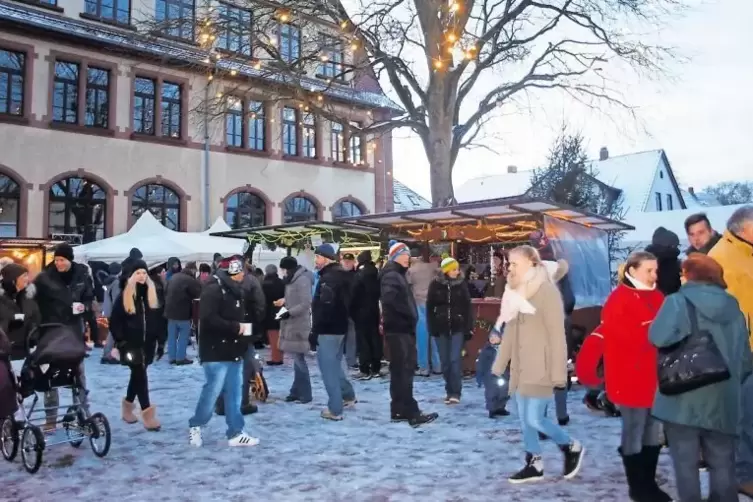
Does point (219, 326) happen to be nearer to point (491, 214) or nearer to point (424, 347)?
point (424, 347)

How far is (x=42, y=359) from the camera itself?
17.6ft

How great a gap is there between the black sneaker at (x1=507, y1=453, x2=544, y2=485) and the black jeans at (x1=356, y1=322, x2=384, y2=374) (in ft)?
17.5

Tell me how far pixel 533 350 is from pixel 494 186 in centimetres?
4528

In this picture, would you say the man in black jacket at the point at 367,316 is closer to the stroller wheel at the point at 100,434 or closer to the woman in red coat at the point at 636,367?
the stroller wheel at the point at 100,434

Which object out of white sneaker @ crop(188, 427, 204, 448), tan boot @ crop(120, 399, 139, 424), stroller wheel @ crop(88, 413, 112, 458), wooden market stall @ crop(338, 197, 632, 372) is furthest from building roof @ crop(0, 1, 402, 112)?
stroller wheel @ crop(88, 413, 112, 458)

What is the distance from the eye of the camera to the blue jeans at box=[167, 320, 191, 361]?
38.4 feet

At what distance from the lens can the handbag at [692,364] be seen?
11.5 ft

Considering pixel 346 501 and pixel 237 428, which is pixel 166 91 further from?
pixel 346 501

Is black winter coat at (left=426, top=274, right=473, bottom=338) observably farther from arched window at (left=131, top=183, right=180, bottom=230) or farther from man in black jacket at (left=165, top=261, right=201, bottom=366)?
arched window at (left=131, top=183, right=180, bottom=230)

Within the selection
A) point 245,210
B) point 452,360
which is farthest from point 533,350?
point 245,210

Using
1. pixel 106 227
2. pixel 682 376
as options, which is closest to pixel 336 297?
pixel 682 376

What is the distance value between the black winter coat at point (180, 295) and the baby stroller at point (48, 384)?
585 centimetres

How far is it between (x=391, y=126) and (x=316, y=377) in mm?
7187

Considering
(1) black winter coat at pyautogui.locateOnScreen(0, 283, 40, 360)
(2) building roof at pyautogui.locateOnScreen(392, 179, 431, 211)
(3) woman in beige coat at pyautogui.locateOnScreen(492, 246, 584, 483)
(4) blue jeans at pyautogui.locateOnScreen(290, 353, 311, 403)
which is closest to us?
(3) woman in beige coat at pyautogui.locateOnScreen(492, 246, 584, 483)
